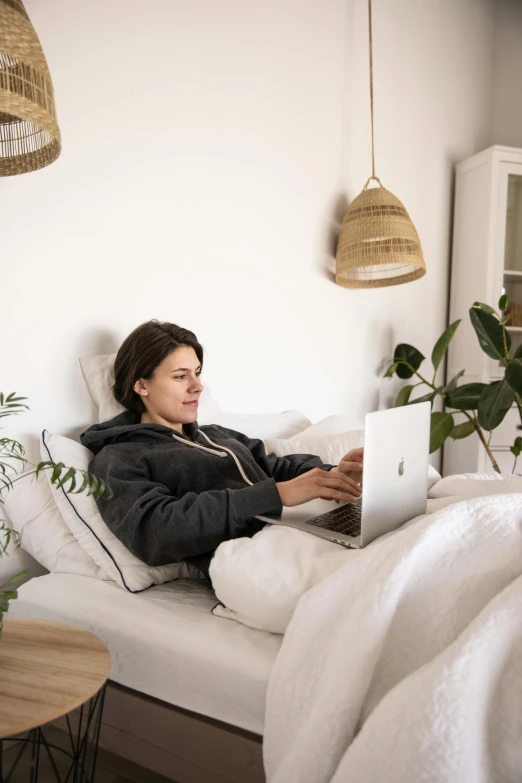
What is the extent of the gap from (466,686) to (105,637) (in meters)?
0.68

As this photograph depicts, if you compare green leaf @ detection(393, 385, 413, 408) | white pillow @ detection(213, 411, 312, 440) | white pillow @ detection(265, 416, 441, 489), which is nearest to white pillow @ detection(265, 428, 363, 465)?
white pillow @ detection(265, 416, 441, 489)

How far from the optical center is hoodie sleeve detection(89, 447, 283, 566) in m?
1.23

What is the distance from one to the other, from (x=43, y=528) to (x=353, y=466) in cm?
72

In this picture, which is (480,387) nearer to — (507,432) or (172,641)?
(507,432)

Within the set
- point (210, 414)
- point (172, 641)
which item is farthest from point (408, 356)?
point (172, 641)

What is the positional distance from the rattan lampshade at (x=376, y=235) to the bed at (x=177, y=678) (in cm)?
157

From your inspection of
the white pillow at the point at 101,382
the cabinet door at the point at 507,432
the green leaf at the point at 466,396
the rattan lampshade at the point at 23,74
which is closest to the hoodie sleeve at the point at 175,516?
the white pillow at the point at 101,382

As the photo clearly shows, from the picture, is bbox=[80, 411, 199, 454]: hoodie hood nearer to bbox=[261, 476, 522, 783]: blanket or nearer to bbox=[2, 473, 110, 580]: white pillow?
bbox=[2, 473, 110, 580]: white pillow

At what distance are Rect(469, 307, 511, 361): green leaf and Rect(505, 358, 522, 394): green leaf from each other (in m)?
0.18

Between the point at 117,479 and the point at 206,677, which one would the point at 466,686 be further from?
the point at 117,479

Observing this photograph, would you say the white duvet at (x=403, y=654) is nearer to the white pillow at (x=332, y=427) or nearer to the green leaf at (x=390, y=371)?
the white pillow at (x=332, y=427)

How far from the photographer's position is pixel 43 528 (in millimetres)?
1429

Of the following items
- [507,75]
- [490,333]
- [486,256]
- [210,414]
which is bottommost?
[210,414]

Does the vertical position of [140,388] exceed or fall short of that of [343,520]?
it exceeds it
